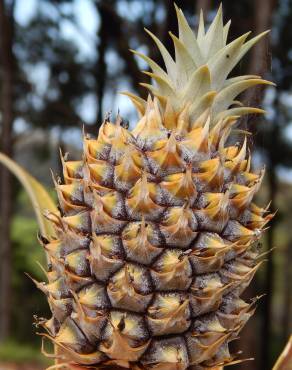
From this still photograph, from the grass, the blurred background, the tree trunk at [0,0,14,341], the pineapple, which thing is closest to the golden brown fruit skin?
the pineapple

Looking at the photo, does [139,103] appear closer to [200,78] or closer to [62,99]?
[200,78]

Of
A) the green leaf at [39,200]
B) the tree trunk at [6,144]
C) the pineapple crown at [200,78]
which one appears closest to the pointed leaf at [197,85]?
the pineapple crown at [200,78]

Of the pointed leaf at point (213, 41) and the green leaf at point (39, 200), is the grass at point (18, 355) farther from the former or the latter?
the pointed leaf at point (213, 41)

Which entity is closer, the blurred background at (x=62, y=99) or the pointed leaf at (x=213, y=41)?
the pointed leaf at (x=213, y=41)

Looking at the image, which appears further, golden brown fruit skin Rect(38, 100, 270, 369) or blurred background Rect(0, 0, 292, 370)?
blurred background Rect(0, 0, 292, 370)

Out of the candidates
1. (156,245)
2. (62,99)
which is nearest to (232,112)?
(156,245)

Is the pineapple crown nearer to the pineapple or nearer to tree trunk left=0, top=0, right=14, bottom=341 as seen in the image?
the pineapple

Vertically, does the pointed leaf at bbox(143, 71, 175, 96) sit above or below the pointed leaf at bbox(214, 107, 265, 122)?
above
